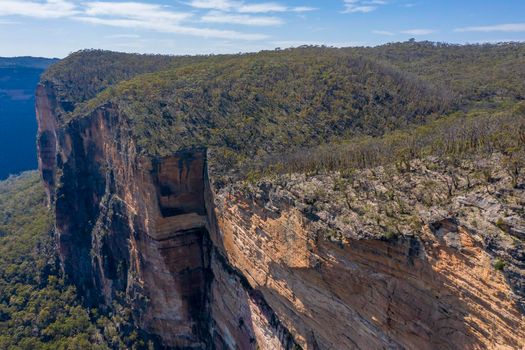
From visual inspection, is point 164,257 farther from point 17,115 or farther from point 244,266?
point 17,115

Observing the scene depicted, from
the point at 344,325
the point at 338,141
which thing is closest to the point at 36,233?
the point at 338,141

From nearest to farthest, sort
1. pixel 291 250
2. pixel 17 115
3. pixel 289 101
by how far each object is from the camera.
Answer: pixel 291 250 → pixel 289 101 → pixel 17 115

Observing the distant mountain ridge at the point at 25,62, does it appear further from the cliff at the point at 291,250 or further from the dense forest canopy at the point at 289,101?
the cliff at the point at 291,250

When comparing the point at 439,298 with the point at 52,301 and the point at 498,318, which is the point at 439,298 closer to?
the point at 498,318

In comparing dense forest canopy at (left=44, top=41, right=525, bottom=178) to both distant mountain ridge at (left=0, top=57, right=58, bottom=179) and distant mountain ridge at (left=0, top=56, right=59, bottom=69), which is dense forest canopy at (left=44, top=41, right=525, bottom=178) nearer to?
distant mountain ridge at (left=0, top=57, right=58, bottom=179)

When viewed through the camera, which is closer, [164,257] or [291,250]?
[291,250]

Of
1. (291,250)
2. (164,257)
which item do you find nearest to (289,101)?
(164,257)

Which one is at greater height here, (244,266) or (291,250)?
(291,250)
